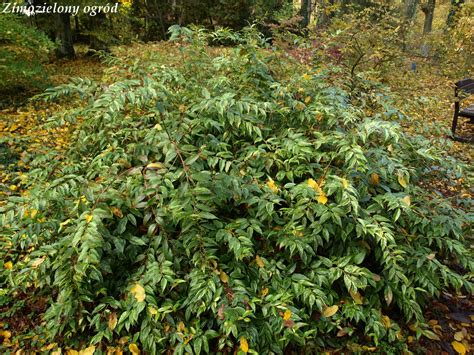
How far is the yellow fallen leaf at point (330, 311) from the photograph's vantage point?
2182 mm

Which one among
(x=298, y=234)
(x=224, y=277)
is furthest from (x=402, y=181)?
(x=224, y=277)

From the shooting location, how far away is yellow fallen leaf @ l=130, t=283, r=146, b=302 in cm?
209

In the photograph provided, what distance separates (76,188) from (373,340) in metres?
2.09

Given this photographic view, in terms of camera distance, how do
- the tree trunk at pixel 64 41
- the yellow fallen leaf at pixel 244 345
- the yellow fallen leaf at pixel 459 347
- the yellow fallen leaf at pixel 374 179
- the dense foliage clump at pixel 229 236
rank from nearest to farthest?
the yellow fallen leaf at pixel 244 345, the dense foliage clump at pixel 229 236, the yellow fallen leaf at pixel 459 347, the yellow fallen leaf at pixel 374 179, the tree trunk at pixel 64 41

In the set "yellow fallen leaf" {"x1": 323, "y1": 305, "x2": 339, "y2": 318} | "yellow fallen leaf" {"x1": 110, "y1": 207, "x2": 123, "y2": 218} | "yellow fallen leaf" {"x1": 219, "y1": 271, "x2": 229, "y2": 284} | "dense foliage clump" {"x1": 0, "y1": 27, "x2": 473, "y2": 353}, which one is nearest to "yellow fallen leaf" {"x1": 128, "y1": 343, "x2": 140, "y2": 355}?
"dense foliage clump" {"x1": 0, "y1": 27, "x2": 473, "y2": 353}

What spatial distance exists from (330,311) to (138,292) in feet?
3.68

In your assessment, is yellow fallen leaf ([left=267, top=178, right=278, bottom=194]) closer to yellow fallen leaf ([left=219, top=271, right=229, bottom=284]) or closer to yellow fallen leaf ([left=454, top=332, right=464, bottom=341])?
yellow fallen leaf ([left=219, top=271, right=229, bottom=284])

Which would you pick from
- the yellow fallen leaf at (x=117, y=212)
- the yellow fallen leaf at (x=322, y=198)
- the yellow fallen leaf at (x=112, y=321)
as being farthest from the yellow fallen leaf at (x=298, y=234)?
the yellow fallen leaf at (x=112, y=321)

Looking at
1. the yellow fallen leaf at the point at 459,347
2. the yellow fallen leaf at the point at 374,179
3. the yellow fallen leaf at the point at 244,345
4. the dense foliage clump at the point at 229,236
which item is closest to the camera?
the yellow fallen leaf at the point at 244,345

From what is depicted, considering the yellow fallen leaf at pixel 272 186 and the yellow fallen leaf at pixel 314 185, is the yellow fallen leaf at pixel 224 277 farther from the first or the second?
Result: the yellow fallen leaf at pixel 314 185

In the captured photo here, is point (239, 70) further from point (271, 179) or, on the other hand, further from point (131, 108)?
point (271, 179)

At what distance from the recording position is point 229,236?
7.23ft

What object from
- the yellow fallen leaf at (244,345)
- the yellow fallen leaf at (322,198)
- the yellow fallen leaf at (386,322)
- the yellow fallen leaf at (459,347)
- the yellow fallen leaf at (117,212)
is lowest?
the yellow fallen leaf at (459,347)

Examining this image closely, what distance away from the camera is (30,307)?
8.46 ft
